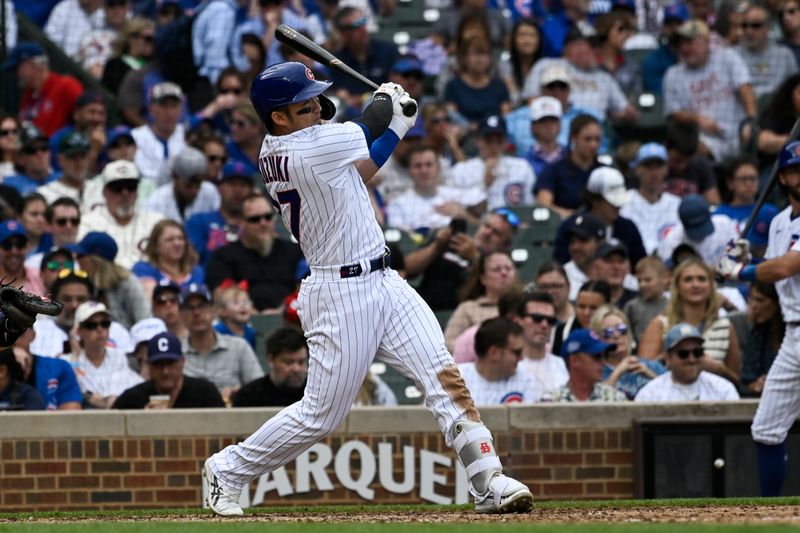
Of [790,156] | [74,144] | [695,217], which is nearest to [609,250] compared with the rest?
[695,217]

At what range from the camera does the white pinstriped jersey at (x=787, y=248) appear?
7.98 metres

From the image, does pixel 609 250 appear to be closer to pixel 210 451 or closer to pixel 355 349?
pixel 210 451

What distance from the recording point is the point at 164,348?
9.10 m

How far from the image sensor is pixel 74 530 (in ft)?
20.3

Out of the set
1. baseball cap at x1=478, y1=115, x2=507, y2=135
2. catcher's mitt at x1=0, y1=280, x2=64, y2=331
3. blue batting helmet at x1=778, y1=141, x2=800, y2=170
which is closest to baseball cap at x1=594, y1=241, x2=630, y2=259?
baseball cap at x1=478, y1=115, x2=507, y2=135

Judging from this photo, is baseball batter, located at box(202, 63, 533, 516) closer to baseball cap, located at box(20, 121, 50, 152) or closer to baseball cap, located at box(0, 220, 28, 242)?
baseball cap, located at box(0, 220, 28, 242)

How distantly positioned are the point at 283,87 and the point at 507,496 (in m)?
1.90

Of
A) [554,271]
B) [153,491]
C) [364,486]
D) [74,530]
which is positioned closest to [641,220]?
[554,271]

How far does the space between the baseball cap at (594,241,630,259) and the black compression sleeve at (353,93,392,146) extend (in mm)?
3977

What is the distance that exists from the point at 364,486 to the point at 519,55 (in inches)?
211

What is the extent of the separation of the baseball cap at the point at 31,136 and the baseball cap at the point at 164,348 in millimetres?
3382

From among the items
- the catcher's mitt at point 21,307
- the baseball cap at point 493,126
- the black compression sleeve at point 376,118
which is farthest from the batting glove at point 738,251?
the baseball cap at point 493,126

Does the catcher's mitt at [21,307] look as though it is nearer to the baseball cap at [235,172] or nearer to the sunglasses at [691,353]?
the sunglasses at [691,353]

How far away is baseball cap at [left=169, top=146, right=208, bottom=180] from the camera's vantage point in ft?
38.2
